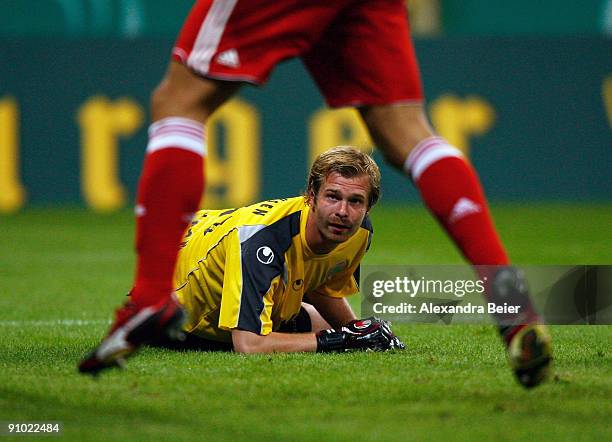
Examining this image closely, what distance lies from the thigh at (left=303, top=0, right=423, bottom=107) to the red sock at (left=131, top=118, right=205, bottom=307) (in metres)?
0.53

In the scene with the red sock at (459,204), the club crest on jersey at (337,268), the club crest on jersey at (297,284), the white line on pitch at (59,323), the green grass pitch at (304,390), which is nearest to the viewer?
the green grass pitch at (304,390)

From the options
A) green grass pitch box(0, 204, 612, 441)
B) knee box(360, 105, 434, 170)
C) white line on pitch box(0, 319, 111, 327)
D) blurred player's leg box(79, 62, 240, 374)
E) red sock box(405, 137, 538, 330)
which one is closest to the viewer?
green grass pitch box(0, 204, 612, 441)

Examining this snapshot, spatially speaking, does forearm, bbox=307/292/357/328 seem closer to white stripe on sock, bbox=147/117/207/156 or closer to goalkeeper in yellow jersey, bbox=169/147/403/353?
goalkeeper in yellow jersey, bbox=169/147/403/353

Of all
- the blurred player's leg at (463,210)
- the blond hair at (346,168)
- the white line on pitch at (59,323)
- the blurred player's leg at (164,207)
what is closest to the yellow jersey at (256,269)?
the blond hair at (346,168)

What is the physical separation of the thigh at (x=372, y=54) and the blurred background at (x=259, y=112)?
11372 millimetres

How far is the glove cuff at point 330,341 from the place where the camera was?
16.0ft

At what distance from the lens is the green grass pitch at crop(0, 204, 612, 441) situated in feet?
10.2

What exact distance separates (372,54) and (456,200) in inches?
19.7

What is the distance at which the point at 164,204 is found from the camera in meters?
3.28

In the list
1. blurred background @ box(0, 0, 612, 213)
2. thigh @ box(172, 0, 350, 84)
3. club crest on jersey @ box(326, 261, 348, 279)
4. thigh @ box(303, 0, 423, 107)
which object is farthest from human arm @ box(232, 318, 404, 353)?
blurred background @ box(0, 0, 612, 213)

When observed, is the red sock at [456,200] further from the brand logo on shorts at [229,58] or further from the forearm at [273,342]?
the forearm at [273,342]

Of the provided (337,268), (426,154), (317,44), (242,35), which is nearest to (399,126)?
(426,154)

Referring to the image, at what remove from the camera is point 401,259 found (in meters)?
9.50

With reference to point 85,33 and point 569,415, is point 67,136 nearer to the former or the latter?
point 85,33
